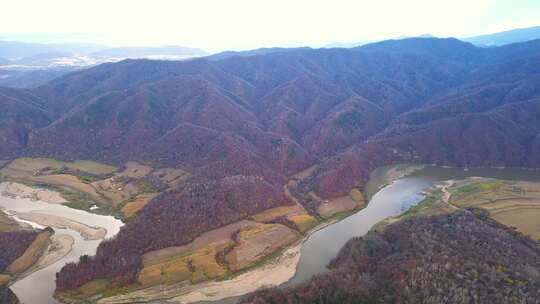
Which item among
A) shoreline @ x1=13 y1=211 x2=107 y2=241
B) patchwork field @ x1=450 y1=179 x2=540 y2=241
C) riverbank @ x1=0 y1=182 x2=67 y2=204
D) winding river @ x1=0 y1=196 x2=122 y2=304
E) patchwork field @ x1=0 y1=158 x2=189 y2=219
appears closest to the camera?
winding river @ x1=0 y1=196 x2=122 y2=304

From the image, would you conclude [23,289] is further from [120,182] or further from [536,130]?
[536,130]

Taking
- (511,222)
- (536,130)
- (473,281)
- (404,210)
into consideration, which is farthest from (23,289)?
(536,130)

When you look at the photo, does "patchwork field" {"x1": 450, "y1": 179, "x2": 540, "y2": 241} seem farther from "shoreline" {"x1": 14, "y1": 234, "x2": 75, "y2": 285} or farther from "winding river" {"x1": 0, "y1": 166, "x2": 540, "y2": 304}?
"shoreline" {"x1": 14, "y1": 234, "x2": 75, "y2": 285}

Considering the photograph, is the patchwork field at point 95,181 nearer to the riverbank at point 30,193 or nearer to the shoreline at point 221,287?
the riverbank at point 30,193

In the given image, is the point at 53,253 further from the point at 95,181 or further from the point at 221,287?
the point at 95,181

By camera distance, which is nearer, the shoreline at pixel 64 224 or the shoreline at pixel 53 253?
the shoreline at pixel 53 253

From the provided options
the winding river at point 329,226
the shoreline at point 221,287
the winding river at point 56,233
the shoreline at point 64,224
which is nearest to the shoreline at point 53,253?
the winding river at point 56,233

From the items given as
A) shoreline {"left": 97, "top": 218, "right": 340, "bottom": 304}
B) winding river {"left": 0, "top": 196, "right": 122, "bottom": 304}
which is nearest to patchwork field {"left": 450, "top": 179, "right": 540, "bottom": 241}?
shoreline {"left": 97, "top": 218, "right": 340, "bottom": 304}

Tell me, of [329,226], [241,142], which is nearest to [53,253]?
[329,226]

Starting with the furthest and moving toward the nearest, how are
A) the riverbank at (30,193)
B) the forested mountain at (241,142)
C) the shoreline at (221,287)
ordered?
the riverbank at (30,193) < the forested mountain at (241,142) < the shoreline at (221,287)
